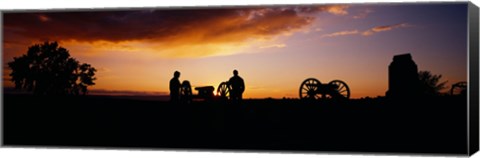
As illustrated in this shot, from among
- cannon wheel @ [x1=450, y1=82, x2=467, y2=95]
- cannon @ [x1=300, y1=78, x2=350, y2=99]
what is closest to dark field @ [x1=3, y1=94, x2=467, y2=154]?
cannon wheel @ [x1=450, y1=82, x2=467, y2=95]

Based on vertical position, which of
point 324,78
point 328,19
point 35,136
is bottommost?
point 35,136

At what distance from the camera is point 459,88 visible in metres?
11.7

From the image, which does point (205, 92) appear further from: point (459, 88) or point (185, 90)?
point (459, 88)

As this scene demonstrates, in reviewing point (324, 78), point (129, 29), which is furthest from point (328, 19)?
point (129, 29)

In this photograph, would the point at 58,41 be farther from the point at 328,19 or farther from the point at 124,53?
the point at 328,19

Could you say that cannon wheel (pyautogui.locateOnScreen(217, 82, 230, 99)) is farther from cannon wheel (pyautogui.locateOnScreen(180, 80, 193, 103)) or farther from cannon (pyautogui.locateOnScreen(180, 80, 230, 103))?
cannon wheel (pyautogui.locateOnScreen(180, 80, 193, 103))

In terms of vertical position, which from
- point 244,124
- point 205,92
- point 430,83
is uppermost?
point 430,83

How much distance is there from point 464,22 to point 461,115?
116cm

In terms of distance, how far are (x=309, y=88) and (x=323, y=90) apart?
0.70ft

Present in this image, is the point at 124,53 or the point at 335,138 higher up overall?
the point at 124,53

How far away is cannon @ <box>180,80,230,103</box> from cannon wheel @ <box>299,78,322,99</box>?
3.36 feet

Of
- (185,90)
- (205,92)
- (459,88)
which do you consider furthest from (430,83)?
(185,90)

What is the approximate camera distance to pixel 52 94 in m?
13.6

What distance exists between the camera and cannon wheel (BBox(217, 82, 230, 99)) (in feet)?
41.8
